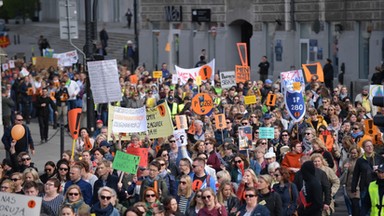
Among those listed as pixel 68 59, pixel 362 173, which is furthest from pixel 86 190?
pixel 68 59

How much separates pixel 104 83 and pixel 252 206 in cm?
1135

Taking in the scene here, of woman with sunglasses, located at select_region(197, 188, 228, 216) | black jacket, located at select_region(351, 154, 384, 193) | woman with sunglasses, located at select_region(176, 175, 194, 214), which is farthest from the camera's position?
black jacket, located at select_region(351, 154, 384, 193)

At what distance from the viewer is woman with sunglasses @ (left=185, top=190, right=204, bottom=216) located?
15.4 meters

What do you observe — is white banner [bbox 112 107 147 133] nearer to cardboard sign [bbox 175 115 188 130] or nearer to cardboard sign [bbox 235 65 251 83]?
cardboard sign [bbox 175 115 188 130]

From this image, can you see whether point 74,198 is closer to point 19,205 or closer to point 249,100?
point 19,205

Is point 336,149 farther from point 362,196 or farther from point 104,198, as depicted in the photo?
point 104,198

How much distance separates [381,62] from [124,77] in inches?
319

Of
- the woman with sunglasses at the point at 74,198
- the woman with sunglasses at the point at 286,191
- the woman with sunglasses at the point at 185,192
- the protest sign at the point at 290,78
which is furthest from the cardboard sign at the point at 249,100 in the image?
the woman with sunglasses at the point at 74,198

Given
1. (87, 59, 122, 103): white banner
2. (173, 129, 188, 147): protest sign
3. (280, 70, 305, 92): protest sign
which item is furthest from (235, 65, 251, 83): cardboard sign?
(173, 129, 188, 147): protest sign

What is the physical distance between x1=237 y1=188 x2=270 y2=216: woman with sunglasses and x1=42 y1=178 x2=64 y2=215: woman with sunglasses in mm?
2391

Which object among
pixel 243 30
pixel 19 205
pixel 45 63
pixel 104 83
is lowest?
pixel 45 63

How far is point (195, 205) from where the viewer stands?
15578 mm

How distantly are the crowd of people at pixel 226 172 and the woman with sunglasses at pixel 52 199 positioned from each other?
12 mm

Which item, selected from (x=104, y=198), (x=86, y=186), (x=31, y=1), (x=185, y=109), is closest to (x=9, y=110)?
(x=185, y=109)
